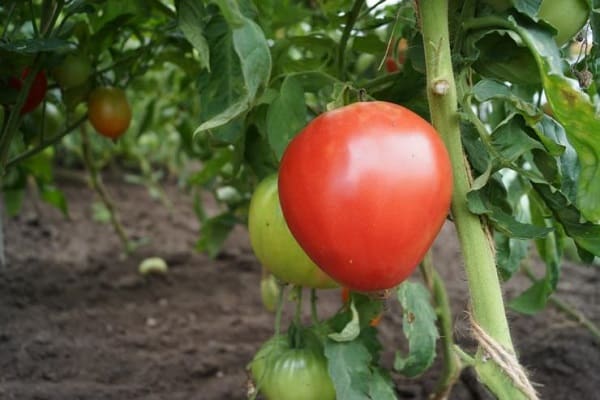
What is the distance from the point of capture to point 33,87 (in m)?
1.04

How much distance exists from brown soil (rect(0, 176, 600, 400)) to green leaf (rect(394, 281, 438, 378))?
0.16 meters

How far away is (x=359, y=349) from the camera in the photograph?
869 millimetres

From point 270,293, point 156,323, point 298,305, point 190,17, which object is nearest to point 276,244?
point 298,305

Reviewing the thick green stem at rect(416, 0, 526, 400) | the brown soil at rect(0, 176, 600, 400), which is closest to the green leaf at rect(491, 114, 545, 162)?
the thick green stem at rect(416, 0, 526, 400)

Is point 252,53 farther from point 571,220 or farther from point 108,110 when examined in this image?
point 108,110

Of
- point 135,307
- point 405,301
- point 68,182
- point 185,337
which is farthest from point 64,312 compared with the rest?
point 68,182

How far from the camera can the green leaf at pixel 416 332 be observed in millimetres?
897

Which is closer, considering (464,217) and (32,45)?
(464,217)

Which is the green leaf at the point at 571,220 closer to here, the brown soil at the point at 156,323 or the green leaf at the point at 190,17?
the brown soil at the point at 156,323

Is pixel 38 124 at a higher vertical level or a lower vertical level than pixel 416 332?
higher

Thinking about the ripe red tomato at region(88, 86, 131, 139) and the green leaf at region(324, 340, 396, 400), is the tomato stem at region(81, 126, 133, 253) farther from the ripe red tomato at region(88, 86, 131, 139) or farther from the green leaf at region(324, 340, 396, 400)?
the green leaf at region(324, 340, 396, 400)

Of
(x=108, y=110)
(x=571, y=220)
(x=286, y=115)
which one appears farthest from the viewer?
(x=108, y=110)

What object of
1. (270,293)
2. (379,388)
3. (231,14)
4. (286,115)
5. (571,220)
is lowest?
(270,293)

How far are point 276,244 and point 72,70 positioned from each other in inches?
18.8
